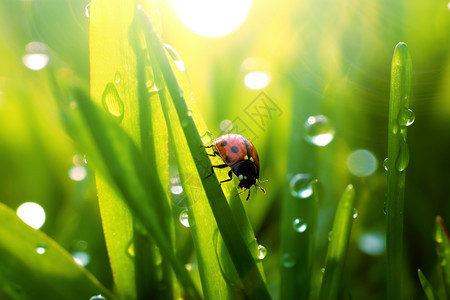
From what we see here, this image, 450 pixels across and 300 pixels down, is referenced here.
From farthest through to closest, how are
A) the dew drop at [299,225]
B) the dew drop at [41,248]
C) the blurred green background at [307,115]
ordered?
the blurred green background at [307,115]
the dew drop at [299,225]
the dew drop at [41,248]

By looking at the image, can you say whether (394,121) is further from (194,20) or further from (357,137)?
(194,20)

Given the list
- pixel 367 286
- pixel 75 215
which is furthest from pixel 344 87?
pixel 75 215

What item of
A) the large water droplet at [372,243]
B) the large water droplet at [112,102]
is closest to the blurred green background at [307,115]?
the large water droplet at [372,243]

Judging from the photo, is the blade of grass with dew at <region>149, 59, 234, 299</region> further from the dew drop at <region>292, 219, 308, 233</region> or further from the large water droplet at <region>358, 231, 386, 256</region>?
the large water droplet at <region>358, 231, 386, 256</region>

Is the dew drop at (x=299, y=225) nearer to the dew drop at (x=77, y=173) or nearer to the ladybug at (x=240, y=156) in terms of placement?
the ladybug at (x=240, y=156)

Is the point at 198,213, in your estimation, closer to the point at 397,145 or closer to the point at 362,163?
the point at 397,145

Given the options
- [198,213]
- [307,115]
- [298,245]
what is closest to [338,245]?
[298,245]
